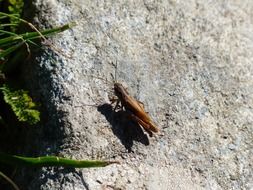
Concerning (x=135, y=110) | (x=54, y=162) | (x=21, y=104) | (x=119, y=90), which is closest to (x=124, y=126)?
(x=135, y=110)

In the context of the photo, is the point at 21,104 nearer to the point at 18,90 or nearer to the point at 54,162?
the point at 18,90

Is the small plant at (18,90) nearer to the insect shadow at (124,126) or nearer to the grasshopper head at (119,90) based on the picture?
the insect shadow at (124,126)


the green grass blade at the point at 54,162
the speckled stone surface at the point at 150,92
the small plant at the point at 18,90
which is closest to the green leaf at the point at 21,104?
the small plant at the point at 18,90

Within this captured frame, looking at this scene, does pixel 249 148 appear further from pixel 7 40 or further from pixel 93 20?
pixel 7 40

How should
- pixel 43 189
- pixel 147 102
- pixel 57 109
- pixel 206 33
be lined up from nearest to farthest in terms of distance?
pixel 43 189, pixel 57 109, pixel 147 102, pixel 206 33

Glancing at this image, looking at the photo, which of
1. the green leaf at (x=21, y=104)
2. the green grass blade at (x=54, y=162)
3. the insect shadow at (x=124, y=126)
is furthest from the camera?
the insect shadow at (x=124, y=126)

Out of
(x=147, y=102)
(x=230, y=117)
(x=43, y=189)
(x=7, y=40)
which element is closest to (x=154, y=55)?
(x=147, y=102)
